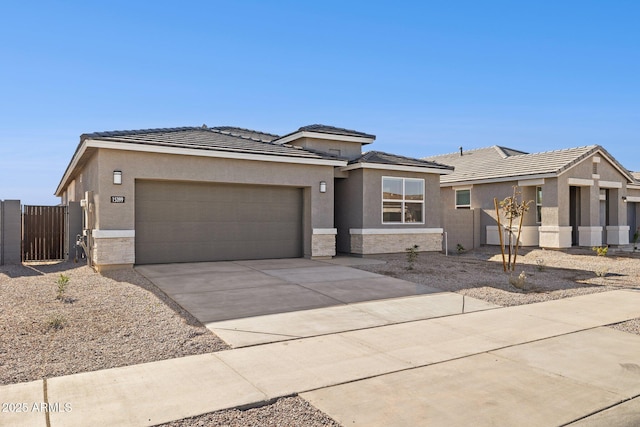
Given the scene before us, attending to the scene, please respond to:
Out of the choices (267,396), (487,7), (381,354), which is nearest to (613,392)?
(381,354)

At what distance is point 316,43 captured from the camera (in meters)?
15.9

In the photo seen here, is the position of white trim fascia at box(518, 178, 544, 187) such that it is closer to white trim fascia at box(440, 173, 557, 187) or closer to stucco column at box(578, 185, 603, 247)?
white trim fascia at box(440, 173, 557, 187)

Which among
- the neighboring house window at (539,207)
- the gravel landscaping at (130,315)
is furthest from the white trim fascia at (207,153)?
the neighboring house window at (539,207)

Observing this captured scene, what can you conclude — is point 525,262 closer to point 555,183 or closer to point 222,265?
point 555,183

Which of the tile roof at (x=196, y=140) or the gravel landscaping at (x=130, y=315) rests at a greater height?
the tile roof at (x=196, y=140)

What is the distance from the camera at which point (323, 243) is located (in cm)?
1631

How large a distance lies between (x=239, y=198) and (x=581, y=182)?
15.8 m

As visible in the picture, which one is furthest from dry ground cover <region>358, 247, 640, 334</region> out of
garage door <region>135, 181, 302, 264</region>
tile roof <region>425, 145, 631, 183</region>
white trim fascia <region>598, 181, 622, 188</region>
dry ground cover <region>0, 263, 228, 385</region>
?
dry ground cover <region>0, 263, 228, 385</region>

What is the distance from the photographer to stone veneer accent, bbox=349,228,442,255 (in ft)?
56.4

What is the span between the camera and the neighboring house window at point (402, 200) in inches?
700

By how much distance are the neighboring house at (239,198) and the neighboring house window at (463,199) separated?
20.8 ft

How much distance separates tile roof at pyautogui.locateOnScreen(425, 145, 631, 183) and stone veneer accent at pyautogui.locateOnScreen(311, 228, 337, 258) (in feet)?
34.6

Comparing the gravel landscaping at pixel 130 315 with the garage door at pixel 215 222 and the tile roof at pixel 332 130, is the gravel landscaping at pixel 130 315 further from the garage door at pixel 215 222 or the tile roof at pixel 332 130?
the tile roof at pixel 332 130

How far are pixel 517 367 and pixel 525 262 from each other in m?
13.5
